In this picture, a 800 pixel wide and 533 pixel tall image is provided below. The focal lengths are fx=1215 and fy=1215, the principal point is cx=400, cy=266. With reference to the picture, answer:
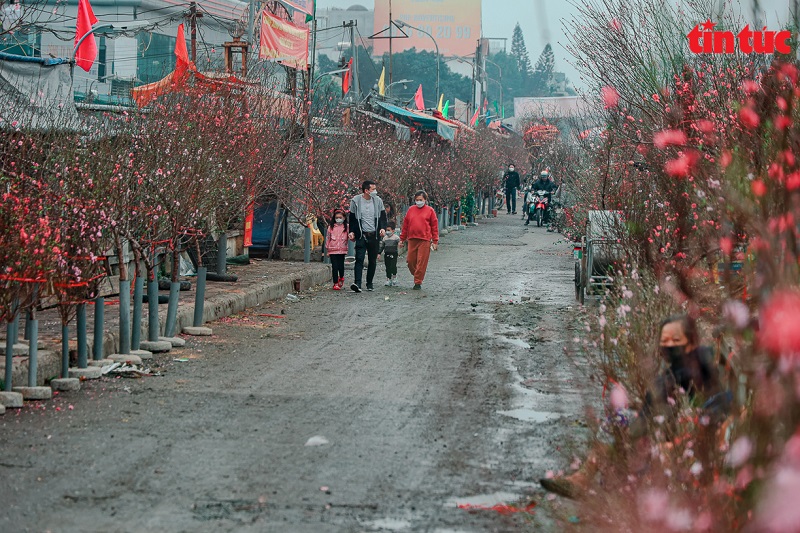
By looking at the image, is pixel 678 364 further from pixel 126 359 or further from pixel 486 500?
pixel 126 359

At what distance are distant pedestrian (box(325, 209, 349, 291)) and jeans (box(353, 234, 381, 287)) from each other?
249 mm

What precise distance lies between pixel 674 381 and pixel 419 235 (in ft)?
47.4

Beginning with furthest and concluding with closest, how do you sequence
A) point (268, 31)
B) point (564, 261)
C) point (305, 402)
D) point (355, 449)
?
point (564, 261)
point (268, 31)
point (305, 402)
point (355, 449)

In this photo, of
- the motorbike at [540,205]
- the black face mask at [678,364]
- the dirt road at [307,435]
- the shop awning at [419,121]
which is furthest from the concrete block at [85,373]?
the motorbike at [540,205]

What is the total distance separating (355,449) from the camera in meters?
7.95

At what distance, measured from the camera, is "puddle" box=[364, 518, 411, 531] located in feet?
20.2

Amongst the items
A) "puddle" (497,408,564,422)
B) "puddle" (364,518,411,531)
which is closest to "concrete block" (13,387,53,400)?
"puddle" (497,408,564,422)

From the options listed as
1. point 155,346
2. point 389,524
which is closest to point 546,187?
point 155,346

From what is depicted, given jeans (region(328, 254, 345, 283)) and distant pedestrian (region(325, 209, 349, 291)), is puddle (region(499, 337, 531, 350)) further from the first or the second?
jeans (region(328, 254, 345, 283))

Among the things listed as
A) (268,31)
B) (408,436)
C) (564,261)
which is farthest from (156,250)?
(564,261)

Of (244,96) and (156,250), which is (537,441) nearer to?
(156,250)

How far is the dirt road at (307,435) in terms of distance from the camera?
643 cm

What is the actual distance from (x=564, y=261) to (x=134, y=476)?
2228 cm

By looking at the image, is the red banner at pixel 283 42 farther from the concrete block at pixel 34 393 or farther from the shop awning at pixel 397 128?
the shop awning at pixel 397 128
